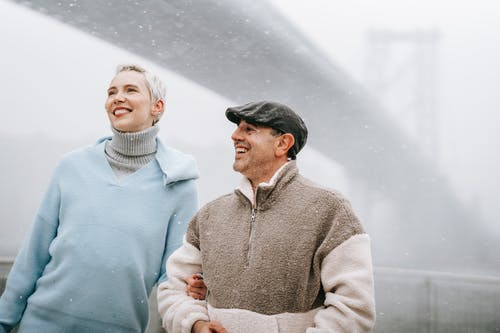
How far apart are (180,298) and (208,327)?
0.46ft

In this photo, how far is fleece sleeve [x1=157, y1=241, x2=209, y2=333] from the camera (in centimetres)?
115

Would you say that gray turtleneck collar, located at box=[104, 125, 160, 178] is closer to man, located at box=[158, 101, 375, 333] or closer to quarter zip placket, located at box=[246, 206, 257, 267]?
man, located at box=[158, 101, 375, 333]

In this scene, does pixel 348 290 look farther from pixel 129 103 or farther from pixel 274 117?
pixel 129 103

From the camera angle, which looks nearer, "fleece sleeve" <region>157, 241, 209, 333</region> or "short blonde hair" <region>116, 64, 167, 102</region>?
"fleece sleeve" <region>157, 241, 209, 333</region>

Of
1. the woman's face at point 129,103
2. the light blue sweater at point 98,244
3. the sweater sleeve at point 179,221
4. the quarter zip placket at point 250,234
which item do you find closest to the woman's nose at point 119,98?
the woman's face at point 129,103

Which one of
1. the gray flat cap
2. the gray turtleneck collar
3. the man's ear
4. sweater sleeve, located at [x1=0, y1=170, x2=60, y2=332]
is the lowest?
sweater sleeve, located at [x1=0, y1=170, x2=60, y2=332]

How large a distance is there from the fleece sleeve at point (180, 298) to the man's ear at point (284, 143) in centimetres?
32

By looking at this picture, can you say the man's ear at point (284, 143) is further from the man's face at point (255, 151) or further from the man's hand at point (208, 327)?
the man's hand at point (208, 327)

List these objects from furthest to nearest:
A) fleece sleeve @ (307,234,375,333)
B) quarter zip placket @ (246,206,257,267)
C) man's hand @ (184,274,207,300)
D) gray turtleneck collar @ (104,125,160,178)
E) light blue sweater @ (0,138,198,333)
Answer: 1. gray turtleneck collar @ (104,125,160,178)
2. light blue sweater @ (0,138,198,333)
3. man's hand @ (184,274,207,300)
4. quarter zip placket @ (246,206,257,267)
5. fleece sleeve @ (307,234,375,333)

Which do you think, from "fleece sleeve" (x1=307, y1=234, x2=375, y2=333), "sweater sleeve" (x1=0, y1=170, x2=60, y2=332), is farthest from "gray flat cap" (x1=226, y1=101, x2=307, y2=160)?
"sweater sleeve" (x1=0, y1=170, x2=60, y2=332)

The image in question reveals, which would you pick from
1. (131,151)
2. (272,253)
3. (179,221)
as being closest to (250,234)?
(272,253)

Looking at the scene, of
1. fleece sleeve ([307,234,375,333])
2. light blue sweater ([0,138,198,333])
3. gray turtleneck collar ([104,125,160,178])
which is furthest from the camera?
gray turtleneck collar ([104,125,160,178])

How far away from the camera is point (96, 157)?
5.07ft

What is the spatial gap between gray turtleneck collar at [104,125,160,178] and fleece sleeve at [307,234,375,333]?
70 centimetres
